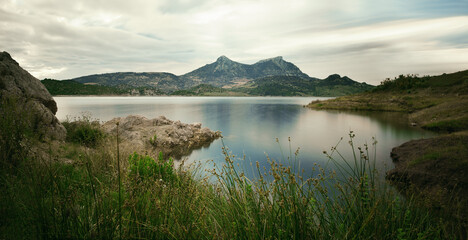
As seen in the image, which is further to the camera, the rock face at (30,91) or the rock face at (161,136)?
the rock face at (161,136)

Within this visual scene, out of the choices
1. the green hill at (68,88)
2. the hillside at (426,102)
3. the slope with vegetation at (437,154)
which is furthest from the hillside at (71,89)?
the slope with vegetation at (437,154)

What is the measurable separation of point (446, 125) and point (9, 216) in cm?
2782

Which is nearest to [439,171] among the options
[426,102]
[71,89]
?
[426,102]

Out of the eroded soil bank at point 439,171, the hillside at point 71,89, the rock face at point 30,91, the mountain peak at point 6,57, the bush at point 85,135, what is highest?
the hillside at point 71,89

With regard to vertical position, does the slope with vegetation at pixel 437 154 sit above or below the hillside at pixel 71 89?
below

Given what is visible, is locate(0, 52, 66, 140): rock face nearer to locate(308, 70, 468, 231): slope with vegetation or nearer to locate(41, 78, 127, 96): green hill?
locate(308, 70, 468, 231): slope with vegetation

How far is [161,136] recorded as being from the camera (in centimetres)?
1513

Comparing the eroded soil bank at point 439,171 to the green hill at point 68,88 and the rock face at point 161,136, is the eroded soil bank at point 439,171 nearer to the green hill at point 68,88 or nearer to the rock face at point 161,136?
the rock face at point 161,136

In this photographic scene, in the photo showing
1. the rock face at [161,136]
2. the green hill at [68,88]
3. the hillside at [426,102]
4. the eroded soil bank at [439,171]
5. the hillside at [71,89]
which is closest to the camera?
the eroded soil bank at [439,171]

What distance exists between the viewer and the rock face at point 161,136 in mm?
13695

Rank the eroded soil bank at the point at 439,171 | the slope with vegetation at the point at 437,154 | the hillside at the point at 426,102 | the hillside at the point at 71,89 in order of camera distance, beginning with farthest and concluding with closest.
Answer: the hillside at the point at 71,89, the hillside at the point at 426,102, the eroded soil bank at the point at 439,171, the slope with vegetation at the point at 437,154

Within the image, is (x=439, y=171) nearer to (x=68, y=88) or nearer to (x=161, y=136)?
(x=161, y=136)

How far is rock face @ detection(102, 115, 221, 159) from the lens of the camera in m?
13.7

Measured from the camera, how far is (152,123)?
17.9 meters
